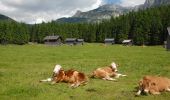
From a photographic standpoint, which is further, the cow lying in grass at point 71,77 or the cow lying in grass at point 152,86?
the cow lying in grass at point 71,77

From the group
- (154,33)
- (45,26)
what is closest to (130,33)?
(154,33)

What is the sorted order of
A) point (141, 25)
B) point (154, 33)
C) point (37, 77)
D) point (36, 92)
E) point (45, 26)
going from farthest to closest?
point (45, 26) → point (141, 25) → point (154, 33) → point (37, 77) → point (36, 92)

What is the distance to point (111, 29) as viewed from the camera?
173 meters

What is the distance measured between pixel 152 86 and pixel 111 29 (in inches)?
6226

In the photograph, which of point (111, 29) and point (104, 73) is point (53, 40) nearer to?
point (111, 29)

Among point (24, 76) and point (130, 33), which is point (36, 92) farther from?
point (130, 33)

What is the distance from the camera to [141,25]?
150 meters

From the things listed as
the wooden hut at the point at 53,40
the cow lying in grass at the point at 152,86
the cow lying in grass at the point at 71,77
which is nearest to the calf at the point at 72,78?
the cow lying in grass at the point at 71,77

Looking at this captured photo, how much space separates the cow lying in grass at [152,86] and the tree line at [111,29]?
4832 inches

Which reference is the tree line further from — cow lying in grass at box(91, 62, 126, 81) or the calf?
the calf

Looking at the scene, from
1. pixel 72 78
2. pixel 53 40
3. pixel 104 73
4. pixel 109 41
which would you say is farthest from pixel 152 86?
pixel 53 40

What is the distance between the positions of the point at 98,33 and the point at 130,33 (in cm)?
2362

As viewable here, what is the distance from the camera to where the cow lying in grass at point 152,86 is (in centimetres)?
1580

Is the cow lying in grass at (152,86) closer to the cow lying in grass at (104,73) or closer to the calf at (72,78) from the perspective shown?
the calf at (72,78)
